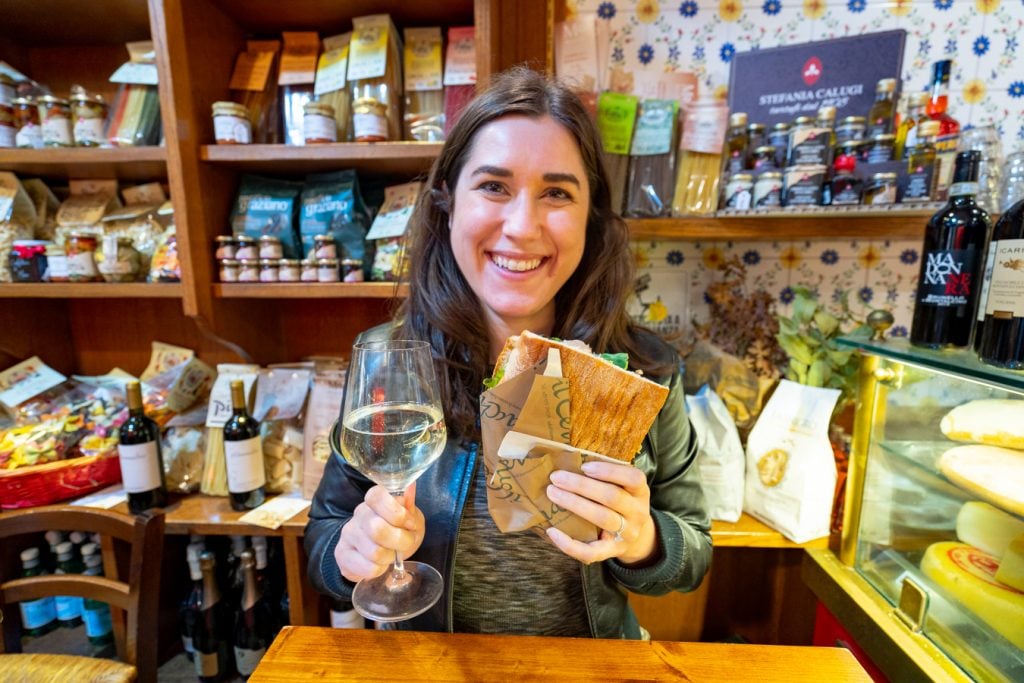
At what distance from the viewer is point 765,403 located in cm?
130

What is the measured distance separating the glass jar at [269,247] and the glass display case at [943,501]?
59.2 inches

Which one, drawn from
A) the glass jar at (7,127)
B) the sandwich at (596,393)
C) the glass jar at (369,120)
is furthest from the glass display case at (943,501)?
the glass jar at (7,127)

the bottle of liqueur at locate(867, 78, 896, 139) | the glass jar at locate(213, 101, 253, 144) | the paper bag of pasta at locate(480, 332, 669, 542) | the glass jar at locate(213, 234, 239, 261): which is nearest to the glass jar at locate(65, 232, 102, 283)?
the glass jar at locate(213, 234, 239, 261)

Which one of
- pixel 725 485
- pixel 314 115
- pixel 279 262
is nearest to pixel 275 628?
pixel 279 262

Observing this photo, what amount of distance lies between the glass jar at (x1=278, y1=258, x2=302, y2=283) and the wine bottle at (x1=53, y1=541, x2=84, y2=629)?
111 cm

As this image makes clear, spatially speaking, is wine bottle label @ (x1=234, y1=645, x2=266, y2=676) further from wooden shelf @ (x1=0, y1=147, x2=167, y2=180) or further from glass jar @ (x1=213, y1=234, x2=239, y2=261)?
wooden shelf @ (x1=0, y1=147, x2=167, y2=180)

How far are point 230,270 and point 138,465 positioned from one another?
0.58 meters

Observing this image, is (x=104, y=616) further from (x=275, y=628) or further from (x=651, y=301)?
(x=651, y=301)

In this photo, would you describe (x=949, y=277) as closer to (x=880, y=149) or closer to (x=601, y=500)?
(x=880, y=149)

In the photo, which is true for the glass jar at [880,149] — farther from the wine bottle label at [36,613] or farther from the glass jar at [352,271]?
the wine bottle label at [36,613]

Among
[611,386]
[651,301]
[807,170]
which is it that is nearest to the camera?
[611,386]

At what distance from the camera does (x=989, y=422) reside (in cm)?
77

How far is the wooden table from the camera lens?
561mm

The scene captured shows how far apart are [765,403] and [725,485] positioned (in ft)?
0.91
